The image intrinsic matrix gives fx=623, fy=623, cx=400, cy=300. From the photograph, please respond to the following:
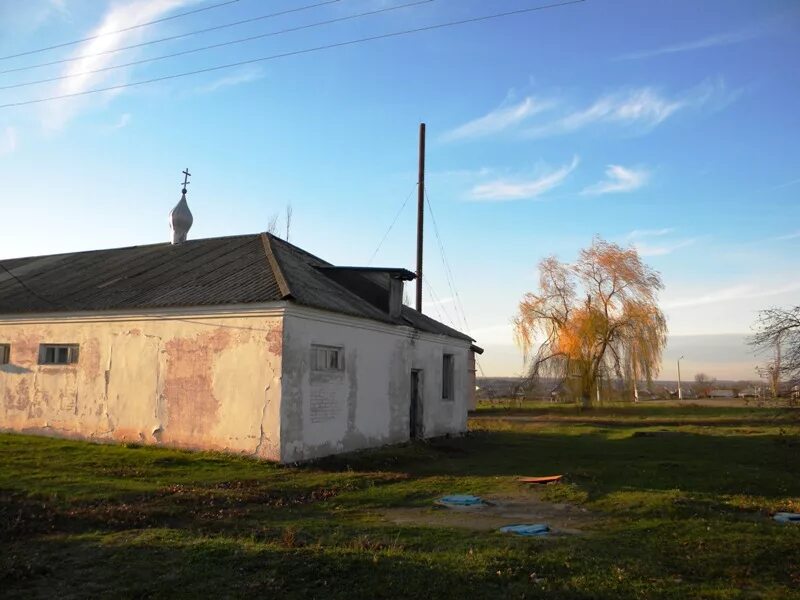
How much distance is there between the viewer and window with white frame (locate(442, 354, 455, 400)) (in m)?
22.8

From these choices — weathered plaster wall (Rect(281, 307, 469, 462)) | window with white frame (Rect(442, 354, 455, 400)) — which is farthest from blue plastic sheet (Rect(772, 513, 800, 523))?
window with white frame (Rect(442, 354, 455, 400))

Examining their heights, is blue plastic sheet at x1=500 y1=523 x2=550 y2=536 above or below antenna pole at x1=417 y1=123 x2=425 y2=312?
below

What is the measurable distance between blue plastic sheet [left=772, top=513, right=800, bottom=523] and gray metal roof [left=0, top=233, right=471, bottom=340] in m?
9.65

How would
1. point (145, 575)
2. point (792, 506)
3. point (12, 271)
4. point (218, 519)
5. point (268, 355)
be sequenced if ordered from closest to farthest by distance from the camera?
point (145, 575), point (218, 519), point (792, 506), point (268, 355), point (12, 271)

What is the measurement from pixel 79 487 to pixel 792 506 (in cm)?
1188

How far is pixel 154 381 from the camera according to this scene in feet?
50.9

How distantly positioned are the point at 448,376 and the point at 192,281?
10211mm

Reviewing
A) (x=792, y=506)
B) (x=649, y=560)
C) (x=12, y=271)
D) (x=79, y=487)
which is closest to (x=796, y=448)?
(x=792, y=506)

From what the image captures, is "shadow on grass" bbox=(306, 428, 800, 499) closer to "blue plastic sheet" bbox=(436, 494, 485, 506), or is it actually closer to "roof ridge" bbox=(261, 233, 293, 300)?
"blue plastic sheet" bbox=(436, 494, 485, 506)

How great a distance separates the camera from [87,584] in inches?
228

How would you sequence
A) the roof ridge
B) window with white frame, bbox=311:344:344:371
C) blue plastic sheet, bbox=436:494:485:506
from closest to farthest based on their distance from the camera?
blue plastic sheet, bbox=436:494:485:506 < the roof ridge < window with white frame, bbox=311:344:344:371

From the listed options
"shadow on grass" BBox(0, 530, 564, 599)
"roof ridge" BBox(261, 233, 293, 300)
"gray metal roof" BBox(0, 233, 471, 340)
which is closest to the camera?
"shadow on grass" BBox(0, 530, 564, 599)

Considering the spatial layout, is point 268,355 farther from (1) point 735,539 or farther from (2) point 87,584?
(1) point 735,539

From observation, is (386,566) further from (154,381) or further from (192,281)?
(192,281)
